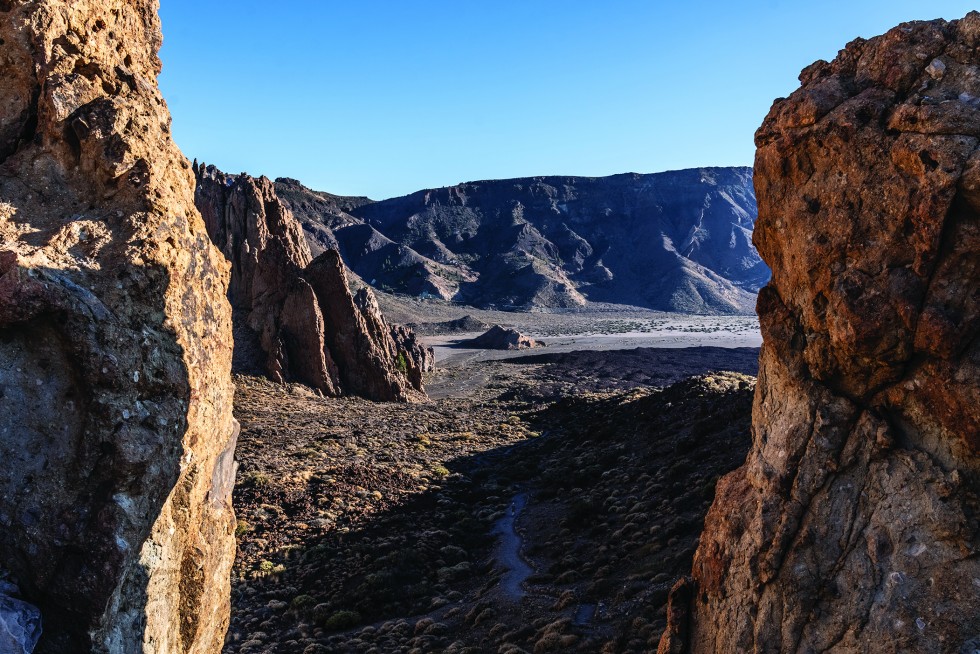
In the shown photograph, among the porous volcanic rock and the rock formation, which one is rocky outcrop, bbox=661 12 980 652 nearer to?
the rock formation

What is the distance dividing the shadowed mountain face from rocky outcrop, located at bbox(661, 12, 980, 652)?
423 feet

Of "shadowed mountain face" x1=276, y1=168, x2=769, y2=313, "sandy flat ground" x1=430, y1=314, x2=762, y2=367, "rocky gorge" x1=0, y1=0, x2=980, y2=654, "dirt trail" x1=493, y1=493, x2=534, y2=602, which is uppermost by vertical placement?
"shadowed mountain face" x1=276, y1=168, x2=769, y2=313

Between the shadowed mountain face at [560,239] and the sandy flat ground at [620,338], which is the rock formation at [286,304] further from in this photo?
the shadowed mountain face at [560,239]

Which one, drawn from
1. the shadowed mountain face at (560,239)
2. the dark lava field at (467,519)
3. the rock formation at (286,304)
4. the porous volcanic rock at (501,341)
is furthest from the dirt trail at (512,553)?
the shadowed mountain face at (560,239)

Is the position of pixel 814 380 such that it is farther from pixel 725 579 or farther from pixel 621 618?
pixel 621 618

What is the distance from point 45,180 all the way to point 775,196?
7.92m

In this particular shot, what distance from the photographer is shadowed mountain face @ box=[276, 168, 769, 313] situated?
14738 centimetres

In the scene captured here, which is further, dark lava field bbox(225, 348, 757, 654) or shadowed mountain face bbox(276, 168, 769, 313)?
shadowed mountain face bbox(276, 168, 769, 313)

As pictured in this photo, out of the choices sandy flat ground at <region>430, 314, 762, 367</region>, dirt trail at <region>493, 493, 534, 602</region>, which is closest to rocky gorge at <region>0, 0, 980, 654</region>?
dirt trail at <region>493, 493, 534, 602</region>

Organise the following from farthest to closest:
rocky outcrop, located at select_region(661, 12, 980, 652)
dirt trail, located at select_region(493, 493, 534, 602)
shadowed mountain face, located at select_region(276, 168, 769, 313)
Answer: shadowed mountain face, located at select_region(276, 168, 769, 313) → dirt trail, located at select_region(493, 493, 534, 602) → rocky outcrop, located at select_region(661, 12, 980, 652)

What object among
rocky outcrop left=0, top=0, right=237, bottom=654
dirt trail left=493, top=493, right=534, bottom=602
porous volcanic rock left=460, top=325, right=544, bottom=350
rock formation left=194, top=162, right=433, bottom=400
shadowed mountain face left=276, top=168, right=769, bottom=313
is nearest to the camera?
rocky outcrop left=0, top=0, right=237, bottom=654

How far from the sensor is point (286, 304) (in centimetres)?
3672

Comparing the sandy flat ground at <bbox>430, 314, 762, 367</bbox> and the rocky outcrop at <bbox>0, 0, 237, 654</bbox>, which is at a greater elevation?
the rocky outcrop at <bbox>0, 0, 237, 654</bbox>

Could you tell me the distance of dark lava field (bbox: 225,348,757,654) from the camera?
1448 cm
